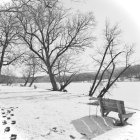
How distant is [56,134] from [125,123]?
2.40m

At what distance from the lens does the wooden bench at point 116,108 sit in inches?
214

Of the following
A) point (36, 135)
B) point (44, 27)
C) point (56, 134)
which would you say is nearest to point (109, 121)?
point (56, 134)

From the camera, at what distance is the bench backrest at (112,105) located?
17.9 feet

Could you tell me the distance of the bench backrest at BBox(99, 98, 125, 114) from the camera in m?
5.46

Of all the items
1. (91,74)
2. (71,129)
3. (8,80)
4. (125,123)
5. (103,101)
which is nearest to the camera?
(71,129)

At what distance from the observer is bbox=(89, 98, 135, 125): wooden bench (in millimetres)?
5426

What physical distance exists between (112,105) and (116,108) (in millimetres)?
202

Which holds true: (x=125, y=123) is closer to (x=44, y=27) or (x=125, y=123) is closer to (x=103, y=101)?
(x=103, y=101)

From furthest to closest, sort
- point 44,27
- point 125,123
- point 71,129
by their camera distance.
Answer: point 44,27
point 125,123
point 71,129

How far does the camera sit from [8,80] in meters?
68.9

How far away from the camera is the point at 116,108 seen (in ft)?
18.5

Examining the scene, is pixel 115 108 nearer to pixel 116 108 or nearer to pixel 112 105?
pixel 116 108

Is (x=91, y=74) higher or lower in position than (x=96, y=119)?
higher

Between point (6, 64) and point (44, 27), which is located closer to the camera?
point (44, 27)
